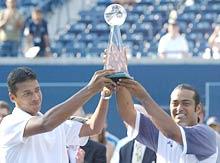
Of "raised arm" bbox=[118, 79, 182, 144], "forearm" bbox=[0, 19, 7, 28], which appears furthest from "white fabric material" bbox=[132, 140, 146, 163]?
"forearm" bbox=[0, 19, 7, 28]

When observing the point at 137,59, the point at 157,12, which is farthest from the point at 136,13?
the point at 137,59

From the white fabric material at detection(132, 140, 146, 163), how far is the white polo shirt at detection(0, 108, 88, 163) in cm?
174

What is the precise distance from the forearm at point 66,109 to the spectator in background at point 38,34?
862cm

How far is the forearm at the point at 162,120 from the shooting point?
5461mm

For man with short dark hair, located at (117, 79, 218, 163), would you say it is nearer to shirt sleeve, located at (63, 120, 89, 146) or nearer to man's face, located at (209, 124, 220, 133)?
shirt sleeve, located at (63, 120, 89, 146)

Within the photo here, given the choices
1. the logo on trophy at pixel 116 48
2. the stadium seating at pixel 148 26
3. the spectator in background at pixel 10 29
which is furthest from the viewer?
the stadium seating at pixel 148 26

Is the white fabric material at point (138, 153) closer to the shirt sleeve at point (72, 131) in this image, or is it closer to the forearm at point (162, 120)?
the shirt sleeve at point (72, 131)

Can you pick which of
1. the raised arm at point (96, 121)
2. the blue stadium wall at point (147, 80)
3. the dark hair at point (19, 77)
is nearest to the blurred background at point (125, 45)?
the blue stadium wall at point (147, 80)

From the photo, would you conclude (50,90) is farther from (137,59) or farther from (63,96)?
(137,59)

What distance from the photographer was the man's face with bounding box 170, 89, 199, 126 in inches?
224

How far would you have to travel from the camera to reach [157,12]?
16.1m

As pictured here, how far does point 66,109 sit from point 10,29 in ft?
30.3

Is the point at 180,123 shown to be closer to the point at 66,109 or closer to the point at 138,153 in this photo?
the point at 66,109

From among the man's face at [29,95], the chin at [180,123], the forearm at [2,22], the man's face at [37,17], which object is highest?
the man's face at [37,17]
